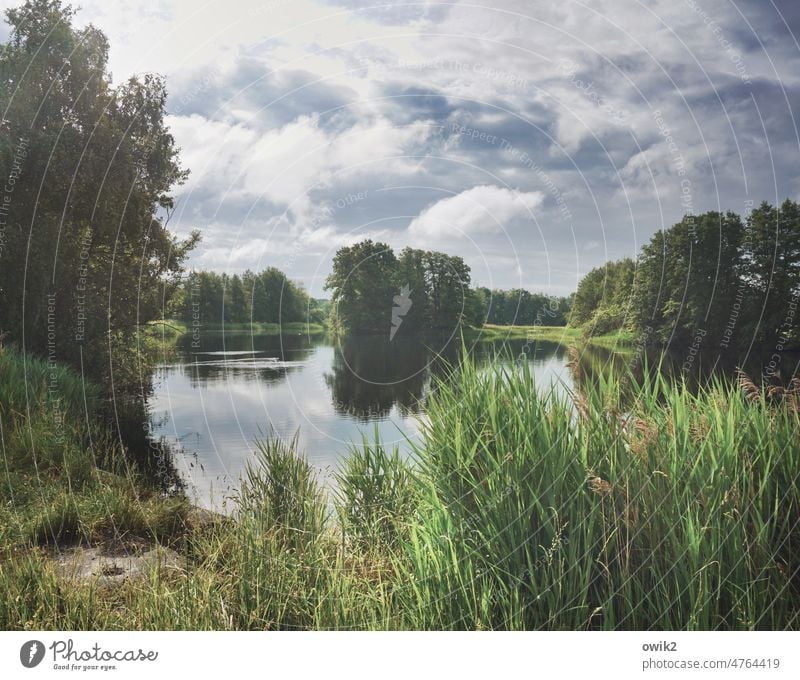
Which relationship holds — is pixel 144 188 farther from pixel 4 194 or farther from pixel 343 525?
pixel 343 525

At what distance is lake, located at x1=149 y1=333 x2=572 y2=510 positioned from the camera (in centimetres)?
775

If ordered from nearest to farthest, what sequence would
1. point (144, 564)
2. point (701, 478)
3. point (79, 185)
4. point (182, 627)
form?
point (701, 478), point (182, 627), point (144, 564), point (79, 185)

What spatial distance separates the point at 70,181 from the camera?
37.8 ft

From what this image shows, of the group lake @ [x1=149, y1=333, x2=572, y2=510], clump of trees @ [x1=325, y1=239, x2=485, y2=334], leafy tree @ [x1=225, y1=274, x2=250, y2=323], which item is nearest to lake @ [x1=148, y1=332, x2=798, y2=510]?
lake @ [x1=149, y1=333, x2=572, y2=510]

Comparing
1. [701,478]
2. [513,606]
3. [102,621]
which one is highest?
[701,478]

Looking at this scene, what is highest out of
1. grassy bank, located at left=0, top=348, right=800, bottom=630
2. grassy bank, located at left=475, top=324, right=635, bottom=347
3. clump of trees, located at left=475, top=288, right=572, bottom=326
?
clump of trees, located at left=475, top=288, right=572, bottom=326

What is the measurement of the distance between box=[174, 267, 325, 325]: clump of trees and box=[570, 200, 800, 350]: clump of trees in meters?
3.37

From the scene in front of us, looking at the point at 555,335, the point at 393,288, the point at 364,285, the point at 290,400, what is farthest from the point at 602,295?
the point at 290,400

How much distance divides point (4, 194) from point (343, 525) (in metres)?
10.1

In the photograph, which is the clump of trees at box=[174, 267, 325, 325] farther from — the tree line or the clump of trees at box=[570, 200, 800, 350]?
the clump of trees at box=[570, 200, 800, 350]

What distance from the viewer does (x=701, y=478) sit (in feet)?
11.4

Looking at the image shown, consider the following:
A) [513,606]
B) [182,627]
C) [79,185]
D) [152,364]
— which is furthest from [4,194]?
[513,606]

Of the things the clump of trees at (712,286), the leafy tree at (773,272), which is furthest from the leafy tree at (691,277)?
the leafy tree at (773,272)

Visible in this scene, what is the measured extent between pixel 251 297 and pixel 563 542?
461 cm
